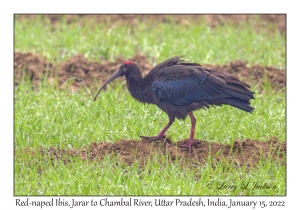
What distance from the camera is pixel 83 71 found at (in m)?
12.5

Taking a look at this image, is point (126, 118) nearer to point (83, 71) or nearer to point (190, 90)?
point (190, 90)

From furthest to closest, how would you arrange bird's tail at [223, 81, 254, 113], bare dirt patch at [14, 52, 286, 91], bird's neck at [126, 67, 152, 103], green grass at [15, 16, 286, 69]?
green grass at [15, 16, 286, 69] → bare dirt patch at [14, 52, 286, 91] → bird's neck at [126, 67, 152, 103] → bird's tail at [223, 81, 254, 113]

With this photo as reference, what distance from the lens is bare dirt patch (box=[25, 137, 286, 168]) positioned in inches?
332

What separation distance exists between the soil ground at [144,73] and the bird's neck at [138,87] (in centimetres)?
62

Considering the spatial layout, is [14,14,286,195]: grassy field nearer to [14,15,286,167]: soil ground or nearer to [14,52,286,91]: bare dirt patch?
[14,15,286,167]: soil ground

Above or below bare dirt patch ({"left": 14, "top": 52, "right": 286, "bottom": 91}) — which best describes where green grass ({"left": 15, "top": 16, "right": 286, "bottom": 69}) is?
above

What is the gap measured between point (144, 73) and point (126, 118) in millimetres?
2721

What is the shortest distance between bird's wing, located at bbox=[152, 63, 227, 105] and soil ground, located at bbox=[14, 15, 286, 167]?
578 millimetres

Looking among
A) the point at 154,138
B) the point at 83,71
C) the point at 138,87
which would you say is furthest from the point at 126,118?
the point at 83,71

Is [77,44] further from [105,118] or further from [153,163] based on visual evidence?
[153,163]

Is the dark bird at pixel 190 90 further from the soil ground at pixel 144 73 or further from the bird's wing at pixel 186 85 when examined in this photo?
the soil ground at pixel 144 73

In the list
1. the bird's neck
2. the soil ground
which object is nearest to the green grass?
the soil ground
